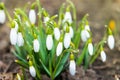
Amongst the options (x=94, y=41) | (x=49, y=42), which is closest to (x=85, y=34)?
(x=49, y=42)

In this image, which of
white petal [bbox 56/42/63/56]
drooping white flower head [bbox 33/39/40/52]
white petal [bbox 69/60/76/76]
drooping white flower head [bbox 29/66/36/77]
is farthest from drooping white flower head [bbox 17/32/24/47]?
white petal [bbox 69/60/76/76]

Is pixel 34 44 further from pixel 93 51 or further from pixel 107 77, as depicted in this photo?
pixel 107 77

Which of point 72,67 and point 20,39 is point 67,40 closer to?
point 72,67

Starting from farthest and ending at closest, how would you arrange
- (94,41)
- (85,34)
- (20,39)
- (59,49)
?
(94,41) → (85,34) → (20,39) → (59,49)

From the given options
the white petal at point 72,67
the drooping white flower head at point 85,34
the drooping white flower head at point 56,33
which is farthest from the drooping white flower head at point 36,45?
the drooping white flower head at point 85,34

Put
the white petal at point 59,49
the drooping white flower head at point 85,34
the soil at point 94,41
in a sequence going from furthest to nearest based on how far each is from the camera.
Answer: the soil at point 94,41
the drooping white flower head at point 85,34
the white petal at point 59,49

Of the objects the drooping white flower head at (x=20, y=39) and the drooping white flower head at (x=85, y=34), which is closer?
the drooping white flower head at (x=20, y=39)

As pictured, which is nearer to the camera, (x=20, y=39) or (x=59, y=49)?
(x=59, y=49)

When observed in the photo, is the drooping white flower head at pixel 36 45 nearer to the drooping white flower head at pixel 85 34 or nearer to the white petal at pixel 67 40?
the white petal at pixel 67 40

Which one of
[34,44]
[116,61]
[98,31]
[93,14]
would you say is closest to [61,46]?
[34,44]
